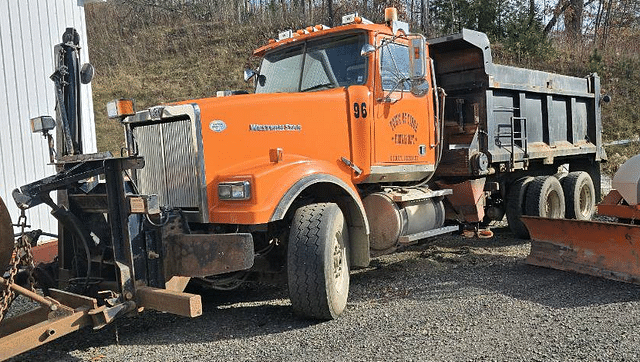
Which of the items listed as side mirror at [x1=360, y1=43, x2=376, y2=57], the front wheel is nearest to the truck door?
side mirror at [x1=360, y1=43, x2=376, y2=57]

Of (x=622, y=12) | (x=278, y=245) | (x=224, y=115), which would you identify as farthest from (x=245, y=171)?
(x=622, y=12)

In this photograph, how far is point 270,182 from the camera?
4.50m

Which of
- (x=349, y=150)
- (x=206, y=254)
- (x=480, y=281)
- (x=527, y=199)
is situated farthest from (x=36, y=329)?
(x=527, y=199)

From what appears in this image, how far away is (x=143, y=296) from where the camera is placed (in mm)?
→ 4180

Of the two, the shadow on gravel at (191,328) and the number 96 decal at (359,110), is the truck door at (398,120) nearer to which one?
the number 96 decal at (359,110)

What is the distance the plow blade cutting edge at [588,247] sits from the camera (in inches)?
223

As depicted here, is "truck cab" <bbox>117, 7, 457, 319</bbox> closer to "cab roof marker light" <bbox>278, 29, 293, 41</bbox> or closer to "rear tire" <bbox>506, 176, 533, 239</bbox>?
"cab roof marker light" <bbox>278, 29, 293, 41</bbox>

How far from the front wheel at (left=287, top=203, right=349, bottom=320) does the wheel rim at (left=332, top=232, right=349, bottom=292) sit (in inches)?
2.4

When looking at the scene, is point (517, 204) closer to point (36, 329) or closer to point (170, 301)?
point (170, 301)

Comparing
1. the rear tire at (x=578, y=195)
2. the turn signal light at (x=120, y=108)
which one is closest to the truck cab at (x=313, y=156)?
the turn signal light at (x=120, y=108)

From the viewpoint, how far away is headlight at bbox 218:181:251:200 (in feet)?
14.3

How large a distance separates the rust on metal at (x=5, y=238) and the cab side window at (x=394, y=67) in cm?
357

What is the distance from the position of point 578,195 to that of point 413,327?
222 inches

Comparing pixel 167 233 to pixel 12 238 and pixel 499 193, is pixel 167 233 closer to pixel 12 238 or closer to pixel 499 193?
pixel 12 238
